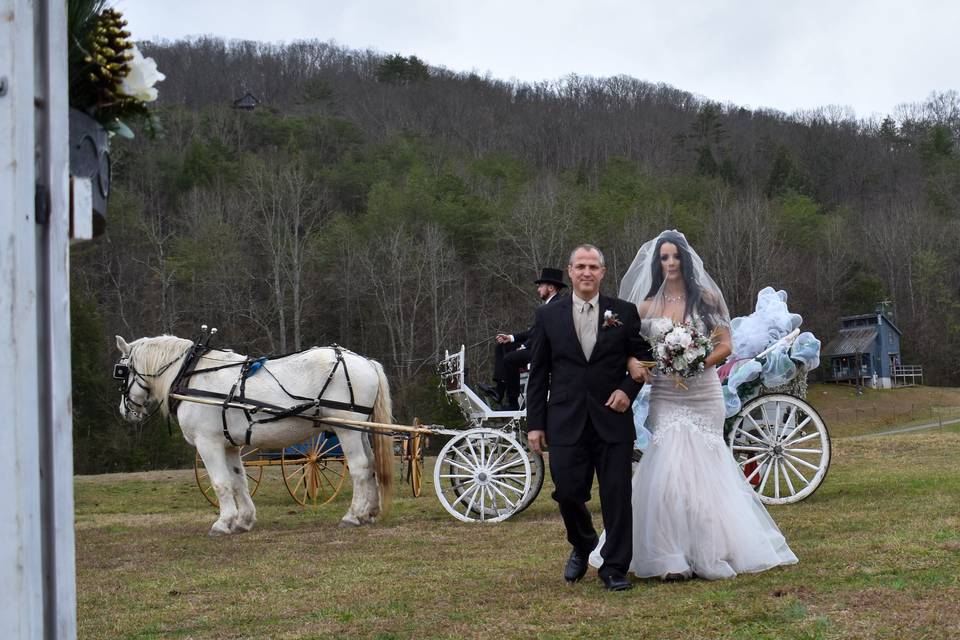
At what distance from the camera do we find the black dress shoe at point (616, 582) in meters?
6.00

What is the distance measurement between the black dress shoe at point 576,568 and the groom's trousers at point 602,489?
0.05 m

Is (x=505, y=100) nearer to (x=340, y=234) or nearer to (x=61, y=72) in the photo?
Result: (x=340, y=234)

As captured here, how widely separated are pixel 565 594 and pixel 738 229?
189 ft

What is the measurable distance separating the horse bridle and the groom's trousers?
619 cm

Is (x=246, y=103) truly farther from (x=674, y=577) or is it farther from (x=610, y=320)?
(x=674, y=577)

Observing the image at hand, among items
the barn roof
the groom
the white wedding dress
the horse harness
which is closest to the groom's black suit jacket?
the groom

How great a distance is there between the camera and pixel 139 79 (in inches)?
108

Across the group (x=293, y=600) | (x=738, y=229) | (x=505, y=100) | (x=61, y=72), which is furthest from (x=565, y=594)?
(x=505, y=100)

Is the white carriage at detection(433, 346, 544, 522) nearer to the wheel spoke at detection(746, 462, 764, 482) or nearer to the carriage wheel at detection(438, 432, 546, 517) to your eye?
the carriage wheel at detection(438, 432, 546, 517)

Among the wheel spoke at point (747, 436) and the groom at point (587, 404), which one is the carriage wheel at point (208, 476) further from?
the groom at point (587, 404)

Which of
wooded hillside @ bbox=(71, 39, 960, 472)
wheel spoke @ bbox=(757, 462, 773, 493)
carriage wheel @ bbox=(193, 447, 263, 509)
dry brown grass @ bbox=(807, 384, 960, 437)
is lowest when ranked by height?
dry brown grass @ bbox=(807, 384, 960, 437)

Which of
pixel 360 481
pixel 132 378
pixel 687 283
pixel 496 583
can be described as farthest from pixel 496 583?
pixel 132 378

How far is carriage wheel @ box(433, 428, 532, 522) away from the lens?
34.1ft

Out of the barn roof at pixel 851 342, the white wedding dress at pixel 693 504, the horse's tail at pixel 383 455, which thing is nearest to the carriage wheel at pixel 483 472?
the horse's tail at pixel 383 455
